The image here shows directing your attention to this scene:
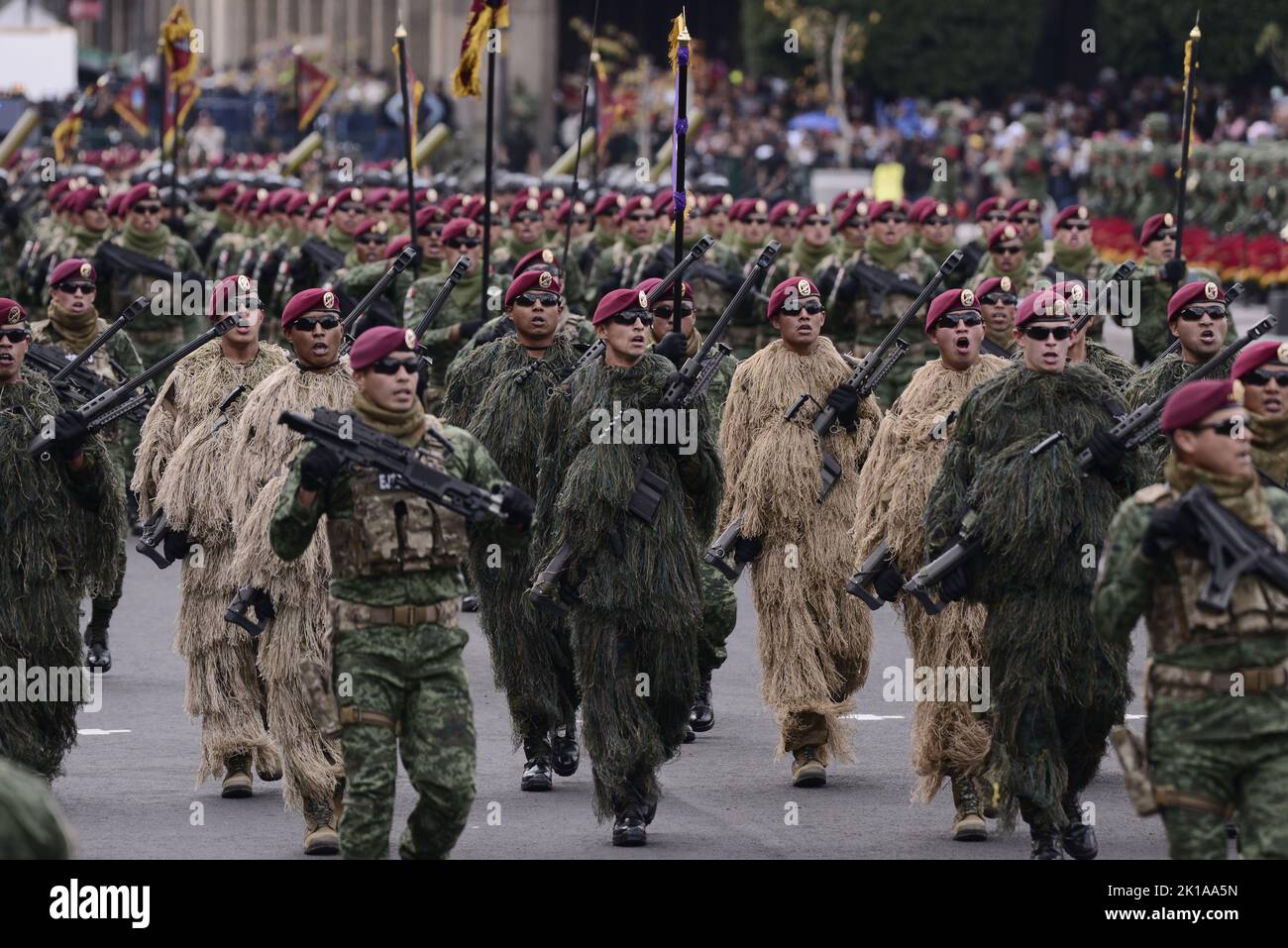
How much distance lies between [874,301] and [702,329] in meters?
1.93

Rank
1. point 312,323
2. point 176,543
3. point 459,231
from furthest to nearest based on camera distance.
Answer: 1. point 459,231
2. point 176,543
3. point 312,323

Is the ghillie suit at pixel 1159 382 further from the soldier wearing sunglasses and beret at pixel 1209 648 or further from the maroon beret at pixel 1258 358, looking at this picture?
the soldier wearing sunglasses and beret at pixel 1209 648

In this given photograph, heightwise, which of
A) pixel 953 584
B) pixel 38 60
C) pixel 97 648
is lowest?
pixel 97 648

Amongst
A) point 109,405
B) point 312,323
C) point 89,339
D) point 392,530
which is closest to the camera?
point 392,530

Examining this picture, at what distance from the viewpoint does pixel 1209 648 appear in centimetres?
778

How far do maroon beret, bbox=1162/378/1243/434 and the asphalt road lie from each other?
2650mm

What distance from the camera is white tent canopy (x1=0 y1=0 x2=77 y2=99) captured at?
5247 cm

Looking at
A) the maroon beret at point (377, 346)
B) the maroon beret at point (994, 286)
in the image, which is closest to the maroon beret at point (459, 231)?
the maroon beret at point (994, 286)

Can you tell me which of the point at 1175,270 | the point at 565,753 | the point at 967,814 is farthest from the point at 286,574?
the point at 1175,270

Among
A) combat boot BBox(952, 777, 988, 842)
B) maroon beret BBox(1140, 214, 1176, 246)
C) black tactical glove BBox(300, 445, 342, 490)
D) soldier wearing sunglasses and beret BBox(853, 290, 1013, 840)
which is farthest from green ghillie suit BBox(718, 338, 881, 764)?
maroon beret BBox(1140, 214, 1176, 246)

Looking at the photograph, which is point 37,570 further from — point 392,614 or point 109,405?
point 392,614

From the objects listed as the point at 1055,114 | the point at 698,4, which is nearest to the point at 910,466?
the point at 1055,114

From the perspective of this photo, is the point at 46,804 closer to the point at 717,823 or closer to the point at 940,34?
the point at 717,823

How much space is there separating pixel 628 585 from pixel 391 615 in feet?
5.57
